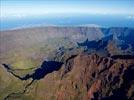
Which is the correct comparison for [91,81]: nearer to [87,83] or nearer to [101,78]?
[87,83]

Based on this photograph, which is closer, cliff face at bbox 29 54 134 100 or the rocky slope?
cliff face at bbox 29 54 134 100

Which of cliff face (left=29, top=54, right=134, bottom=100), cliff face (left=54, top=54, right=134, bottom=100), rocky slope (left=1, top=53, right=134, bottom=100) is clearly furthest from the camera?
rocky slope (left=1, top=53, right=134, bottom=100)

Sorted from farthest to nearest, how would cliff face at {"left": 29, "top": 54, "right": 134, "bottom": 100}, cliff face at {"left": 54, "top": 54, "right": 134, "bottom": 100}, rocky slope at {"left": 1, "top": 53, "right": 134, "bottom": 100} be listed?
rocky slope at {"left": 1, "top": 53, "right": 134, "bottom": 100} < cliff face at {"left": 29, "top": 54, "right": 134, "bottom": 100} < cliff face at {"left": 54, "top": 54, "right": 134, "bottom": 100}

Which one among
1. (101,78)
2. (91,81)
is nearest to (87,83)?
(91,81)

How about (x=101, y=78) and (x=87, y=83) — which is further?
(x=87, y=83)

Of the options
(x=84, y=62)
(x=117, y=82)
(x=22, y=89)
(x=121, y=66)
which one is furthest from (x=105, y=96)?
(x=22, y=89)

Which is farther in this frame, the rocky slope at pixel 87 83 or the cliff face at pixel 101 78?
the rocky slope at pixel 87 83

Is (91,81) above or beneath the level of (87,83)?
above

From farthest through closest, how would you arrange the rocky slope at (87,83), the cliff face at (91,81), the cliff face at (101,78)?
the rocky slope at (87,83)
the cliff face at (91,81)
the cliff face at (101,78)

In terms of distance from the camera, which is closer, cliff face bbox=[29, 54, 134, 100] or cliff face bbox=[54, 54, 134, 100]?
cliff face bbox=[54, 54, 134, 100]

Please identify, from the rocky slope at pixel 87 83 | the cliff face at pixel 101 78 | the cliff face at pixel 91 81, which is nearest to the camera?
the cliff face at pixel 101 78

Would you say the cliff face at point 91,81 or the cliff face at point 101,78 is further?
the cliff face at point 91,81

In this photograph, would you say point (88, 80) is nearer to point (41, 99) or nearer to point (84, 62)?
point (84, 62)
